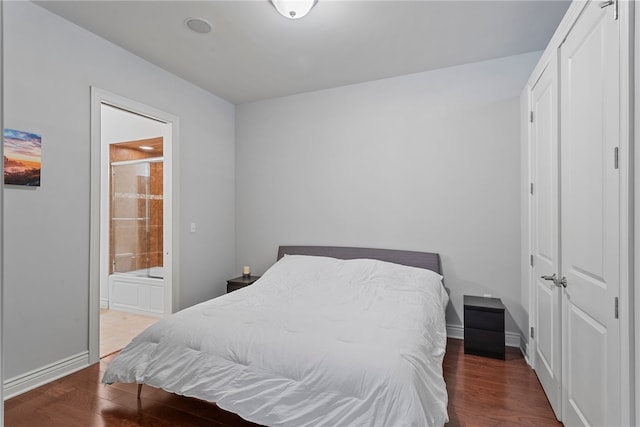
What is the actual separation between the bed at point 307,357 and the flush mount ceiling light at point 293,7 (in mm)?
2092

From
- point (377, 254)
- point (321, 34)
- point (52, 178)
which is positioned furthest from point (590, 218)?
point (52, 178)

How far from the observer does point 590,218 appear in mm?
1646

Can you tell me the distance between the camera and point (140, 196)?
483cm

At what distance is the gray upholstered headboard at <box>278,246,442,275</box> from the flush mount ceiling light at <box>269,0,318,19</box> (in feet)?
7.68

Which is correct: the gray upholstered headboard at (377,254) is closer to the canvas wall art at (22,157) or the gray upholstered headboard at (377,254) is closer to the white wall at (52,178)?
the white wall at (52,178)

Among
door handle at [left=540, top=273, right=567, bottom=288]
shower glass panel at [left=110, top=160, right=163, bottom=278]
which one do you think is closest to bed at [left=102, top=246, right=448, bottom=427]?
door handle at [left=540, top=273, right=567, bottom=288]

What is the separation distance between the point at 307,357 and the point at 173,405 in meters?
1.13

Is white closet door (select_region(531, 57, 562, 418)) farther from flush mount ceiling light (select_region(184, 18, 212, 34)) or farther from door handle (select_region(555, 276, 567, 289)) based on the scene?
flush mount ceiling light (select_region(184, 18, 212, 34))

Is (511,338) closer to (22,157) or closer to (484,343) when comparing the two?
(484,343)

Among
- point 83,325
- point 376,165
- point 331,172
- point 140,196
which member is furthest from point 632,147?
point 140,196

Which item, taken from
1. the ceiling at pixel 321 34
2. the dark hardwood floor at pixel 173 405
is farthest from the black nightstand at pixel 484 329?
the ceiling at pixel 321 34

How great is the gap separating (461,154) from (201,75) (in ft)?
9.30

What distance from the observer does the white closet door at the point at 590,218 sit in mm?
1423

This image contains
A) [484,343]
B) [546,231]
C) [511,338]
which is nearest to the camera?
[546,231]
